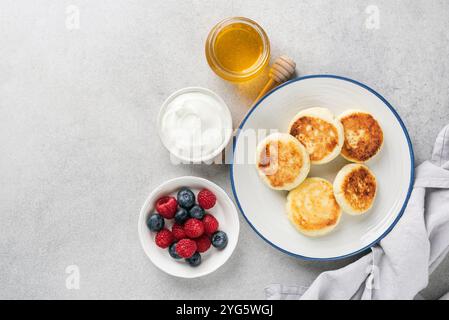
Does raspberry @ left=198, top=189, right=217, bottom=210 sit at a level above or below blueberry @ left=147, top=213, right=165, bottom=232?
above

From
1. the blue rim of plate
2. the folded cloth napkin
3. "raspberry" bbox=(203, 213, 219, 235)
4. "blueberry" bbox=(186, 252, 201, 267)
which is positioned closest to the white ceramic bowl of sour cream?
the blue rim of plate

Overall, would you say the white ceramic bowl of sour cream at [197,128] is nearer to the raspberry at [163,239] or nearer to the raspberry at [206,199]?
the raspberry at [206,199]

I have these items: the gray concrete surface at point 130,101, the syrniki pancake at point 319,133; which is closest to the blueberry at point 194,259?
the gray concrete surface at point 130,101

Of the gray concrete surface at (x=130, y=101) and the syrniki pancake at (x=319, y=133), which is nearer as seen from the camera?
the syrniki pancake at (x=319, y=133)

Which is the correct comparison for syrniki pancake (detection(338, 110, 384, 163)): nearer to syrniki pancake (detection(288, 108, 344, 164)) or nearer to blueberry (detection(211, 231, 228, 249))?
syrniki pancake (detection(288, 108, 344, 164))

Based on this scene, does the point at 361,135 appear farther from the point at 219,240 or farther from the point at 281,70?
the point at 219,240
